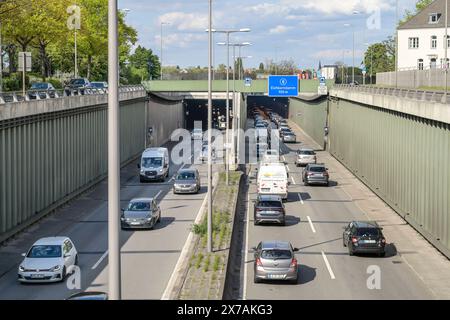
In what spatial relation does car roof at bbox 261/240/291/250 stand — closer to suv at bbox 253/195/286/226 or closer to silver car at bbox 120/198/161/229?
silver car at bbox 120/198/161/229

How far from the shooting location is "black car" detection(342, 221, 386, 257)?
33.4 meters

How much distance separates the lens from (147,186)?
188 ft

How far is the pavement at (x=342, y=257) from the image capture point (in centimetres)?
2738

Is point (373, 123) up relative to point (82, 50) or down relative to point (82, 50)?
down

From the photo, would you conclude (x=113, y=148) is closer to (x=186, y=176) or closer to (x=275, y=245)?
(x=275, y=245)

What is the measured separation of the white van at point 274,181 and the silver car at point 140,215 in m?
11.1

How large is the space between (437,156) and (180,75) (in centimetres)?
6751

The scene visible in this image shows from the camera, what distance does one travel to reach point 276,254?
28.3 meters

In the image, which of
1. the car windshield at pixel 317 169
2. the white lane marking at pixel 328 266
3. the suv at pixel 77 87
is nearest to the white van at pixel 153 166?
the suv at pixel 77 87

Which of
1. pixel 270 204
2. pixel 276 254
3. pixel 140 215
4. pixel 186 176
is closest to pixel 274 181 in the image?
pixel 186 176

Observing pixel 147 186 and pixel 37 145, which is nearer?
pixel 37 145
